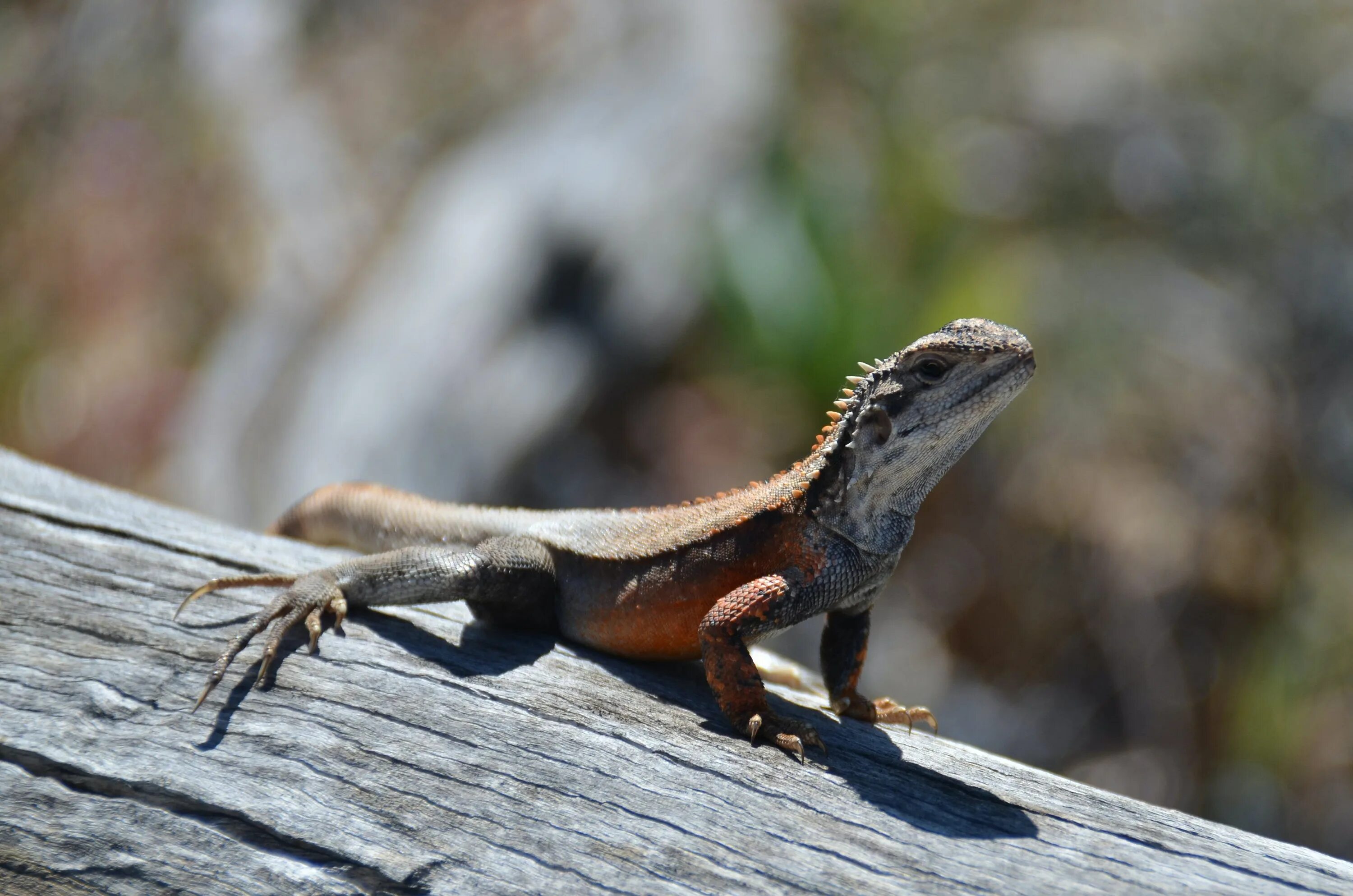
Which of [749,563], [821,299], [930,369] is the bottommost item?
[749,563]

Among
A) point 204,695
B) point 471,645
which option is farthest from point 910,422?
point 204,695

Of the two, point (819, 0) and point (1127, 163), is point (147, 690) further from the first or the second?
point (819, 0)

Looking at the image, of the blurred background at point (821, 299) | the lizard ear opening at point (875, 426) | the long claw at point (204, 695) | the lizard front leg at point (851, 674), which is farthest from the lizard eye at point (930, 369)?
the blurred background at point (821, 299)

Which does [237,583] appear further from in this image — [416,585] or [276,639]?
[416,585]

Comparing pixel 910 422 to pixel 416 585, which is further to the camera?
pixel 416 585

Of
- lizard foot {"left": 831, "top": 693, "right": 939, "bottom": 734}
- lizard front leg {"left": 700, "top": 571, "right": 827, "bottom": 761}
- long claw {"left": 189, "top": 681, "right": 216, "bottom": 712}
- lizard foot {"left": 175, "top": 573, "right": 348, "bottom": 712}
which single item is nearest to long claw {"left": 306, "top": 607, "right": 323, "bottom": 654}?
lizard foot {"left": 175, "top": 573, "right": 348, "bottom": 712}

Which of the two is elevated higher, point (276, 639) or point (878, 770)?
point (878, 770)

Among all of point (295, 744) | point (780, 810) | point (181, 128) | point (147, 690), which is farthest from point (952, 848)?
point (181, 128)
